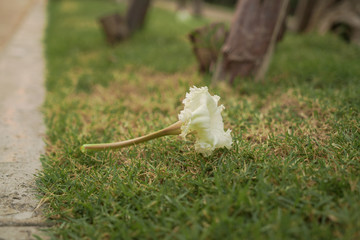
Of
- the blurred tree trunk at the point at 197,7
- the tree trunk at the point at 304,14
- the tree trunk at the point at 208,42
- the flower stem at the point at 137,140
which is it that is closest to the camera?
the flower stem at the point at 137,140

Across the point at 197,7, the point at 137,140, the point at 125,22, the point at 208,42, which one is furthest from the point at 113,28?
the point at 197,7

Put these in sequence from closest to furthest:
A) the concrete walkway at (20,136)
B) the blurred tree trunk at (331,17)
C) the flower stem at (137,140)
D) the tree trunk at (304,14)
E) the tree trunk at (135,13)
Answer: the concrete walkway at (20,136), the flower stem at (137,140), the blurred tree trunk at (331,17), the tree trunk at (135,13), the tree trunk at (304,14)

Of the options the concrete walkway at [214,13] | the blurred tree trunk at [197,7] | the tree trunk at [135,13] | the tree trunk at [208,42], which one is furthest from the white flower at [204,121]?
the blurred tree trunk at [197,7]

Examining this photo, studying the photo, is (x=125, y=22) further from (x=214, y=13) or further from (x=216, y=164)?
(x=214, y=13)

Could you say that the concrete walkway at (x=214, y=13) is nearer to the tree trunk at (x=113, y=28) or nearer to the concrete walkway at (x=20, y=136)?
the tree trunk at (x=113, y=28)

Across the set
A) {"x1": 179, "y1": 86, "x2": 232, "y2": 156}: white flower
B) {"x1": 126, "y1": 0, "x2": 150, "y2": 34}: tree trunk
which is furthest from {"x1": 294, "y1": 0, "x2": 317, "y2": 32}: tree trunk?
{"x1": 179, "y1": 86, "x2": 232, "y2": 156}: white flower

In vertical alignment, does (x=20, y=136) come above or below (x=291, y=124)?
below

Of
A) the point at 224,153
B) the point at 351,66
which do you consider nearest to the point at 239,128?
the point at 224,153
